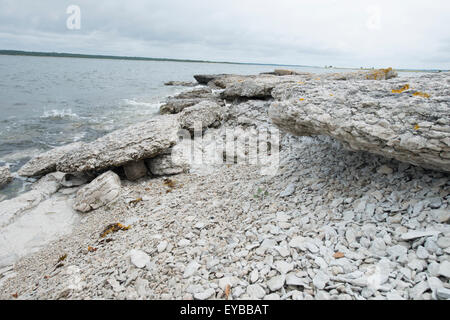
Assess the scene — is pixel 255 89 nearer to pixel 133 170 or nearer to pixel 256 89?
pixel 256 89

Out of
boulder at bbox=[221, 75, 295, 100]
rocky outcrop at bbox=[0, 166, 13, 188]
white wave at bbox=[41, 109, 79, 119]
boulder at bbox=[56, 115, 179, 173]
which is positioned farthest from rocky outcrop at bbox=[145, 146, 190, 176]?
white wave at bbox=[41, 109, 79, 119]

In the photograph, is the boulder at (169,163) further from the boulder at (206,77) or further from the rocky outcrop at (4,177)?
the boulder at (206,77)

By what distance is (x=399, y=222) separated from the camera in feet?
12.3

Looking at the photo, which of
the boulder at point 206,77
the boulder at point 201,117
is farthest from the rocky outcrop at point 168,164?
the boulder at point 206,77

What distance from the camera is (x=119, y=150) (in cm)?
788

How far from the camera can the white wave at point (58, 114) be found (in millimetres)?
20906

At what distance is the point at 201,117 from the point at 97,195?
600 centimetres

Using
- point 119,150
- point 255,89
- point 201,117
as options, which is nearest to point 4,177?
point 119,150

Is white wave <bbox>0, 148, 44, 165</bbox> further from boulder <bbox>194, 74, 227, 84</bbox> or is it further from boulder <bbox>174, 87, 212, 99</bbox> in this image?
boulder <bbox>194, 74, 227, 84</bbox>

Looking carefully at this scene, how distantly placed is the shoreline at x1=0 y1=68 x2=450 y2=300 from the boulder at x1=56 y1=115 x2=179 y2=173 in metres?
1.90

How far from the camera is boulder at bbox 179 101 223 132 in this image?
37.1 feet
